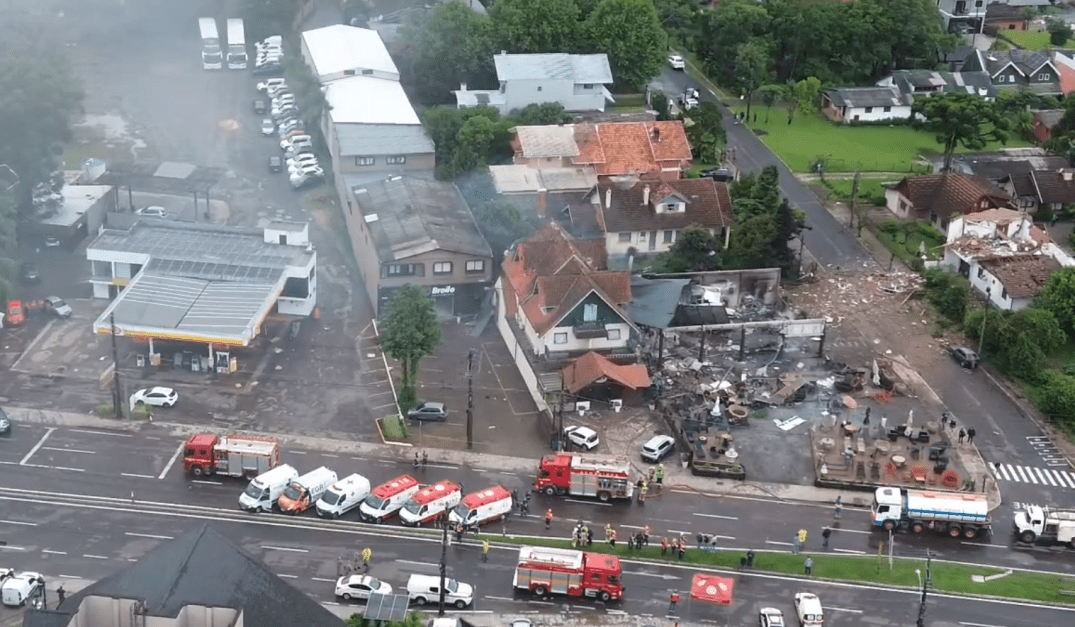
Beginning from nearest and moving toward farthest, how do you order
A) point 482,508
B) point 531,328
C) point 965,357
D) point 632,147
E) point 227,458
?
point 482,508
point 227,458
point 531,328
point 965,357
point 632,147

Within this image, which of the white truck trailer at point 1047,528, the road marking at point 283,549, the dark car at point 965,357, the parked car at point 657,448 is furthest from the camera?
the dark car at point 965,357

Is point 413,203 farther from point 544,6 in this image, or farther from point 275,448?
point 544,6

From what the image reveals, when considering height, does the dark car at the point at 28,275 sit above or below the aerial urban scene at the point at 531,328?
below

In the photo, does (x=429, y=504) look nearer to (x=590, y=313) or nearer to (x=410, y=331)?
(x=410, y=331)

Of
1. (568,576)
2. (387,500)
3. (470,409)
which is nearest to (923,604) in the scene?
(568,576)

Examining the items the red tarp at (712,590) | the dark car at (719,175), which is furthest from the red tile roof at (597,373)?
the dark car at (719,175)

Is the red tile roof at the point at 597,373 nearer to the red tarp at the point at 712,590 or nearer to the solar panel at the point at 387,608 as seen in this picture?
the red tarp at the point at 712,590

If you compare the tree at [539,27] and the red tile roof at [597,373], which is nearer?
the red tile roof at [597,373]
